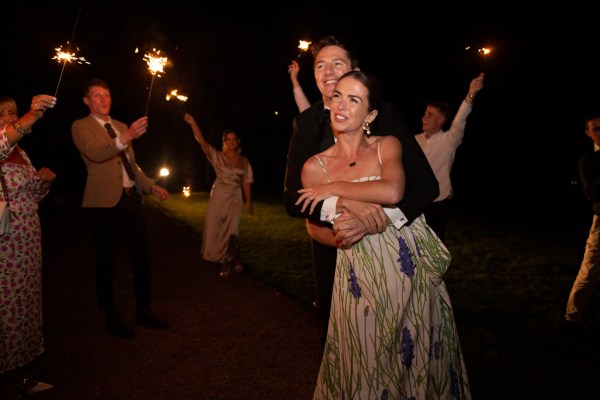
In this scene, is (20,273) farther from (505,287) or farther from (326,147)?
(505,287)

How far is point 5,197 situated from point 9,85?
20.4 m

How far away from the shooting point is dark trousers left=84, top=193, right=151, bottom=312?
4.70 metres

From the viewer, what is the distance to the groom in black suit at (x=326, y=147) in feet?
7.61

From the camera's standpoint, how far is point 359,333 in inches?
93.3

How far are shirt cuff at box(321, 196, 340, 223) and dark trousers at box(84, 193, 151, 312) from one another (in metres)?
3.17

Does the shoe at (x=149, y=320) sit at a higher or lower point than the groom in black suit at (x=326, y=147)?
lower

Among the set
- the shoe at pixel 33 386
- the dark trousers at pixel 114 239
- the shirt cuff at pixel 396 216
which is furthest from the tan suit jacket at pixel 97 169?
the shirt cuff at pixel 396 216

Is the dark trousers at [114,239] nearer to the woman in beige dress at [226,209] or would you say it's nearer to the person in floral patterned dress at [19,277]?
the person in floral patterned dress at [19,277]

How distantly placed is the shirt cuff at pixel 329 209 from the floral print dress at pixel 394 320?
9.1 inches

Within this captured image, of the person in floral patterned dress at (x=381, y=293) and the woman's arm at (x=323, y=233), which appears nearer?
the person in floral patterned dress at (x=381, y=293)

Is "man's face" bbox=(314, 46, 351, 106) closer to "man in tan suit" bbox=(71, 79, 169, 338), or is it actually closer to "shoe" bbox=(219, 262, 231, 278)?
"man in tan suit" bbox=(71, 79, 169, 338)

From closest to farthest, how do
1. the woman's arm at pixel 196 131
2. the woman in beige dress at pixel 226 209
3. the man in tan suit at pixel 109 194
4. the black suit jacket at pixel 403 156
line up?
the black suit jacket at pixel 403 156, the man in tan suit at pixel 109 194, the woman's arm at pixel 196 131, the woman in beige dress at pixel 226 209

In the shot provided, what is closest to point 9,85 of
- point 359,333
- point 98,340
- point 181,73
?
point 181,73

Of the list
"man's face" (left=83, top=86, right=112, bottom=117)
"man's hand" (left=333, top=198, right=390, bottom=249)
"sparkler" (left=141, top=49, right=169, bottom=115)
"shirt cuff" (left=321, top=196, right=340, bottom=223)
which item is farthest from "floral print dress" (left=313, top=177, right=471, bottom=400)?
"man's face" (left=83, top=86, right=112, bottom=117)
